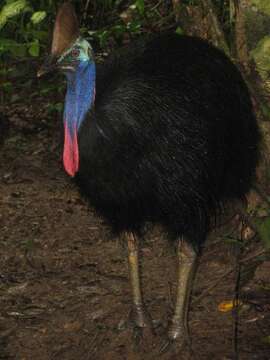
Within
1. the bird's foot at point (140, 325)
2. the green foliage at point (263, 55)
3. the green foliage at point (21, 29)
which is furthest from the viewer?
the green foliage at point (21, 29)

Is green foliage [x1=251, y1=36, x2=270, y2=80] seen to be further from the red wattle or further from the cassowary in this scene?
the red wattle

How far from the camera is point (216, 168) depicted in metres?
3.44

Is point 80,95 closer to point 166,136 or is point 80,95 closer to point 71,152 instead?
point 71,152

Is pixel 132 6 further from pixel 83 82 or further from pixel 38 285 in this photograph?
pixel 83 82

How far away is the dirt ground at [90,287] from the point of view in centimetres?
363

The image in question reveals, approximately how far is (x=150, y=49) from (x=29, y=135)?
7.17ft

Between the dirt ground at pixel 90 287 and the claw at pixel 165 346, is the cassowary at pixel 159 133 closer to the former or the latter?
the claw at pixel 165 346

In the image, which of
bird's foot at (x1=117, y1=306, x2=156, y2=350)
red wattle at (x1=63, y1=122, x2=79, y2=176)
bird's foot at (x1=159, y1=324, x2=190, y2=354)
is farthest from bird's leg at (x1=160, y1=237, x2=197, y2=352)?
red wattle at (x1=63, y1=122, x2=79, y2=176)

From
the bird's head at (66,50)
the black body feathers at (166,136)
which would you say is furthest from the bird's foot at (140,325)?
the bird's head at (66,50)

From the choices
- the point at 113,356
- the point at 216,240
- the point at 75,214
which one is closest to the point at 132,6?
the point at 75,214

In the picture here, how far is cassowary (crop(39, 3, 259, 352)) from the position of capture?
316cm

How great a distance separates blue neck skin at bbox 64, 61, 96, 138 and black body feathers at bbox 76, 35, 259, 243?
3 cm

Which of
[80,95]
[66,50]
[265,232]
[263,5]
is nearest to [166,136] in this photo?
[80,95]

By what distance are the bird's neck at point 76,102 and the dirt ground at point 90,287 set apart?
658 mm
